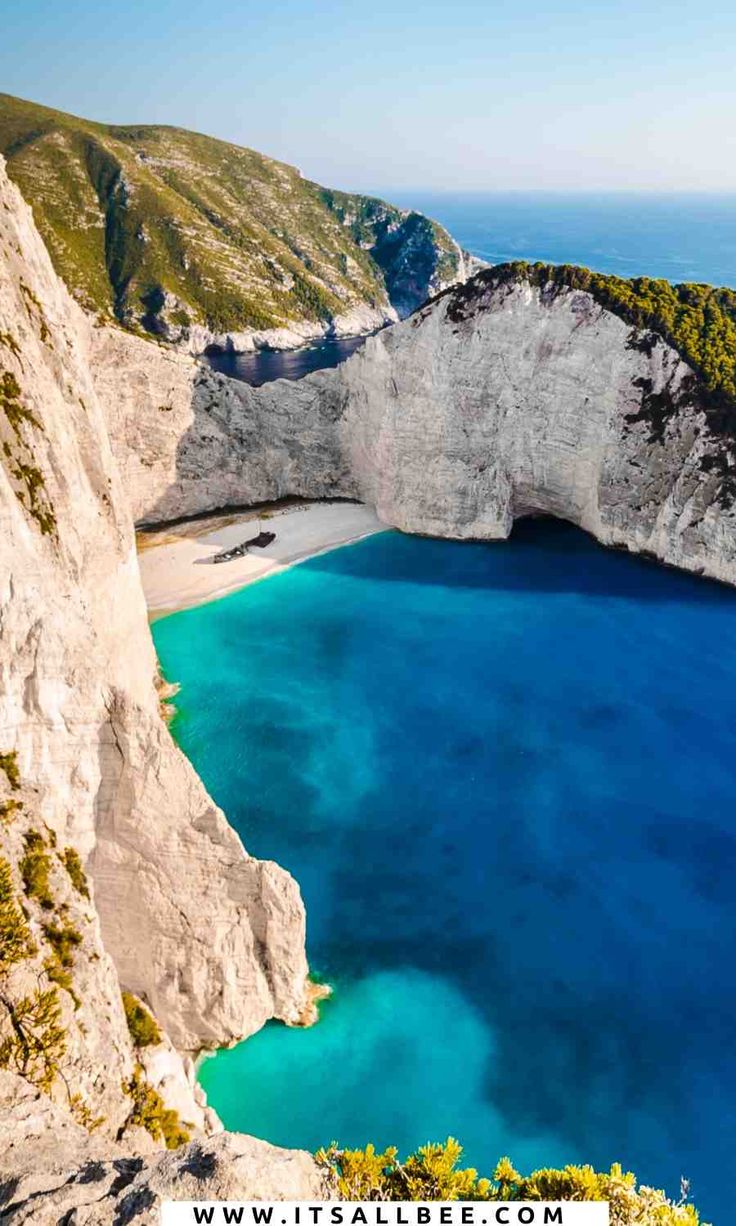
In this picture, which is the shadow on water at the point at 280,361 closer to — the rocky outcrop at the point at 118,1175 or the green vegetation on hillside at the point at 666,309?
the green vegetation on hillside at the point at 666,309

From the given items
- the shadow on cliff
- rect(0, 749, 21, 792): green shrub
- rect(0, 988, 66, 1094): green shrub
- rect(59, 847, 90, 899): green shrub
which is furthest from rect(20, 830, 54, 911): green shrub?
the shadow on cliff

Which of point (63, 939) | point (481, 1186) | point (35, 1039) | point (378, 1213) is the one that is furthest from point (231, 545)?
point (378, 1213)

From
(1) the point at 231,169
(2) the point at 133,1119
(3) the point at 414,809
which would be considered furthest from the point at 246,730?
(1) the point at 231,169

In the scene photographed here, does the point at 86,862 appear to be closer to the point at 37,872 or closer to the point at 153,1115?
the point at 37,872

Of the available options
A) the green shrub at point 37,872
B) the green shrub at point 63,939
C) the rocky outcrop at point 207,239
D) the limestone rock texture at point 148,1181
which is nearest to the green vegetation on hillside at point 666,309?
the green shrub at point 37,872

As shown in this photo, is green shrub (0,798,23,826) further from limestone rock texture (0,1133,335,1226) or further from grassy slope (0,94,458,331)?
grassy slope (0,94,458,331)

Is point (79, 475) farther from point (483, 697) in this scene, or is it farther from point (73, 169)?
point (73, 169)
